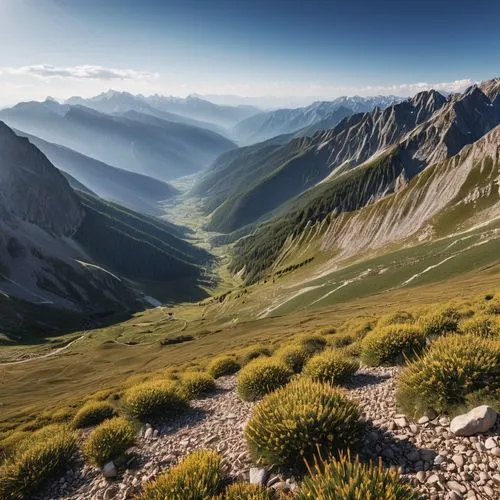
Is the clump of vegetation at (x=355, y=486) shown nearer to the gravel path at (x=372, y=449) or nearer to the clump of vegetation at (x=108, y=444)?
the gravel path at (x=372, y=449)

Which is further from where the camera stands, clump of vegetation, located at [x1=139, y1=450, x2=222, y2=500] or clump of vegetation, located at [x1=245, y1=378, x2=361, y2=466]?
clump of vegetation, located at [x1=245, y1=378, x2=361, y2=466]

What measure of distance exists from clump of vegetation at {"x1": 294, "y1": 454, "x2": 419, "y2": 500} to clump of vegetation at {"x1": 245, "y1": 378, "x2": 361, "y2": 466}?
4.29 ft

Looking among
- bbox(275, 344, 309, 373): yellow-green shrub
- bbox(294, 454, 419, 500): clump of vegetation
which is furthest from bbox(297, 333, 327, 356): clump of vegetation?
bbox(294, 454, 419, 500): clump of vegetation

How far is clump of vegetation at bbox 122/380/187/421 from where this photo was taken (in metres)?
15.7

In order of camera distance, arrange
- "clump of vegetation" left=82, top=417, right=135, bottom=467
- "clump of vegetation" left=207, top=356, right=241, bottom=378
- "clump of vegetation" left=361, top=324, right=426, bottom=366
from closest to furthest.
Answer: "clump of vegetation" left=82, top=417, right=135, bottom=467
"clump of vegetation" left=361, top=324, right=426, bottom=366
"clump of vegetation" left=207, top=356, right=241, bottom=378

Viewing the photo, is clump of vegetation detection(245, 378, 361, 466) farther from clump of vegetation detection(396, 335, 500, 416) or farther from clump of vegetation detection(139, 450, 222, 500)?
clump of vegetation detection(396, 335, 500, 416)

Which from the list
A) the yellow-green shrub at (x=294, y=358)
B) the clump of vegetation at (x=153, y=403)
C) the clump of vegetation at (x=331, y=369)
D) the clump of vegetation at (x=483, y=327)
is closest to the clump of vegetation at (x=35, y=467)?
the clump of vegetation at (x=153, y=403)

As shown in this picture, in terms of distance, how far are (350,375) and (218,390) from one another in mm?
8554

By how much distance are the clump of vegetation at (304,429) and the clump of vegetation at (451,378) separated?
1.94 metres

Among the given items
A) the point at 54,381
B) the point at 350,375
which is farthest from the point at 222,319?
the point at 350,375

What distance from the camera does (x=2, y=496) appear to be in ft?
38.4

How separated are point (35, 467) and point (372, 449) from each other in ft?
36.1

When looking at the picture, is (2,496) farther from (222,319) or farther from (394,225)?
(394,225)

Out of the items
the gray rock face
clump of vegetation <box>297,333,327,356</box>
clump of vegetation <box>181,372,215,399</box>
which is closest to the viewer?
the gray rock face
